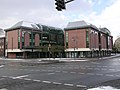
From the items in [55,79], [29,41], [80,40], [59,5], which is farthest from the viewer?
[80,40]

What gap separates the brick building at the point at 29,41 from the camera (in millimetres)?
70400

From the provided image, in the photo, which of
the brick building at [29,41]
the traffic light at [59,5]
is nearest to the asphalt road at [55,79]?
the traffic light at [59,5]

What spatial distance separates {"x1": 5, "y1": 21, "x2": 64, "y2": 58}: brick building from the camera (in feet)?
231

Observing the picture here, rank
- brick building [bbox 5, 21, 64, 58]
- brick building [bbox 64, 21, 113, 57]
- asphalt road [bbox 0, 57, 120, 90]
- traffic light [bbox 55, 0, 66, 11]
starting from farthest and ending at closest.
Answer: brick building [bbox 64, 21, 113, 57], brick building [bbox 5, 21, 64, 58], traffic light [bbox 55, 0, 66, 11], asphalt road [bbox 0, 57, 120, 90]

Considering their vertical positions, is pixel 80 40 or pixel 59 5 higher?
pixel 80 40

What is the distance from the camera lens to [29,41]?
241 ft

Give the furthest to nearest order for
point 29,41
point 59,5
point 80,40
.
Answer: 1. point 80,40
2. point 29,41
3. point 59,5

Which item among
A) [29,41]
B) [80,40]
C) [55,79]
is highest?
[80,40]

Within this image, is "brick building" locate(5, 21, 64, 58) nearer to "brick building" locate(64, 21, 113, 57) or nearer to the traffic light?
"brick building" locate(64, 21, 113, 57)

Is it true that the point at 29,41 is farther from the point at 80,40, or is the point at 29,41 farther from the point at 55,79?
the point at 55,79

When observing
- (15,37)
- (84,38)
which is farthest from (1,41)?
(84,38)

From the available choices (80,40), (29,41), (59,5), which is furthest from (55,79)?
(29,41)

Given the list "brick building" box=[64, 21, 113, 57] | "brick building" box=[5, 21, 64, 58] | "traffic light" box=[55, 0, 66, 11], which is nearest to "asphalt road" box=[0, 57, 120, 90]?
"traffic light" box=[55, 0, 66, 11]

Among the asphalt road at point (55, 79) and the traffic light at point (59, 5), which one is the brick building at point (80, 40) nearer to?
the asphalt road at point (55, 79)
